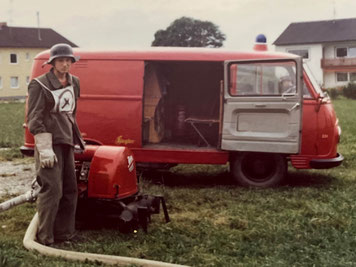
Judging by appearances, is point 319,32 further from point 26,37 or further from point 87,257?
point 87,257

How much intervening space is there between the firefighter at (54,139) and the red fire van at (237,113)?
303cm

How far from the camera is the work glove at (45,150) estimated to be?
5859 mm

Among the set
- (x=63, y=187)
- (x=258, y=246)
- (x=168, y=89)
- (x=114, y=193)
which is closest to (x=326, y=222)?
(x=258, y=246)

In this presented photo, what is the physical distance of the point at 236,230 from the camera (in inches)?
260

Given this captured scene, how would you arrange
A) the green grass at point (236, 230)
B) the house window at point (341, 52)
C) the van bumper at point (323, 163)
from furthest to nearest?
the house window at point (341, 52) < the van bumper at point (323, 163) < the green grass at point (236, 230)

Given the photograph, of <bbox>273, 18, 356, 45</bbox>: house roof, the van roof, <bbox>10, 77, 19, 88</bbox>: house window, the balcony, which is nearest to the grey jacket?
the van roof

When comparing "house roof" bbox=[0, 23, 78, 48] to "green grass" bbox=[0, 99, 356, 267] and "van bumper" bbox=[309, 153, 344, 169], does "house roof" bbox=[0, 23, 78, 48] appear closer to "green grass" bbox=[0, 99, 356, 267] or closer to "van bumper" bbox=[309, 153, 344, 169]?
"green grass" bbox=[0, 99, 356, 267]

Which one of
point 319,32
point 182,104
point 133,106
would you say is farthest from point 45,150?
point 319,32

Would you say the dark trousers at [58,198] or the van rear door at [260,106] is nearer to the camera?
the dark trousers at [58,198]

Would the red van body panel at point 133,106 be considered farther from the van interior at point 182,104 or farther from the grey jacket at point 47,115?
the grey jacket at point 47,115

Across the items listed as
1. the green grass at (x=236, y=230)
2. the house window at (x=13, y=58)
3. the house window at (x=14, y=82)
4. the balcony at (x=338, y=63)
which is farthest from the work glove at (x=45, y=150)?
the house window at (x=13, y=58)

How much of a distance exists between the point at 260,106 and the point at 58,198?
13.0 ft

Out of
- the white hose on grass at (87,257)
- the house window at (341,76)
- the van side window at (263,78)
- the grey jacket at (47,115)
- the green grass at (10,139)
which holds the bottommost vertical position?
the white hose on grass at (87,257)

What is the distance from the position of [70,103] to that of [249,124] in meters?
3.59
